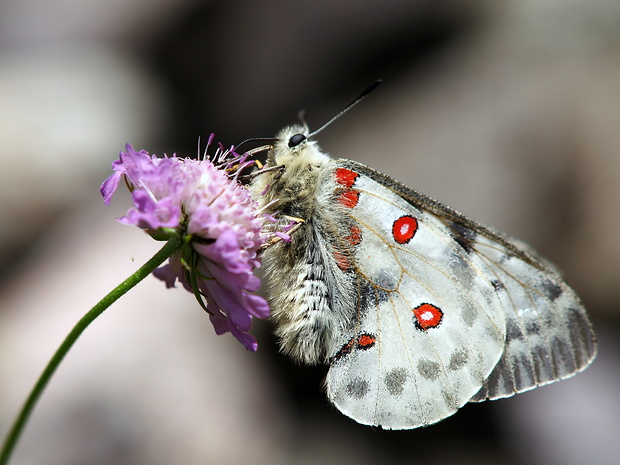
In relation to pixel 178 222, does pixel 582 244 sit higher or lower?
higher

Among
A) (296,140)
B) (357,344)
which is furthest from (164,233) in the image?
(357,344)

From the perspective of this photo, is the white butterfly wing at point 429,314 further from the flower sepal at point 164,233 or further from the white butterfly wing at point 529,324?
the flower sepal at point 164,233

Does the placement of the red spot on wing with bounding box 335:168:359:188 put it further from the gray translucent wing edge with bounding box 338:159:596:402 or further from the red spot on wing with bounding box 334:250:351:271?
the gray translucent wing edge with bounding box 338:159:596:402

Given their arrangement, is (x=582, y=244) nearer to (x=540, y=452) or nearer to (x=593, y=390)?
(x=593, y=390)

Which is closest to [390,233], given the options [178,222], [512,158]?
[178,222]

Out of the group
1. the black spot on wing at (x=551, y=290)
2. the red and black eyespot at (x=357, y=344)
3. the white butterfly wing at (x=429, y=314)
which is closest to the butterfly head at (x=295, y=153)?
the white butterfly wing at (x=429, y=314)

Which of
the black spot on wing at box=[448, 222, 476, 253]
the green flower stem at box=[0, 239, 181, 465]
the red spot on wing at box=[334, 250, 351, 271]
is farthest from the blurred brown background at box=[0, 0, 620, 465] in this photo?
the green flower stem at box=[0, 239, 181, 465]

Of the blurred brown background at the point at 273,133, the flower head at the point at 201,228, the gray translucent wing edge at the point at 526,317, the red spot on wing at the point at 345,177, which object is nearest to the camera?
the flower head at the point at 201,228
